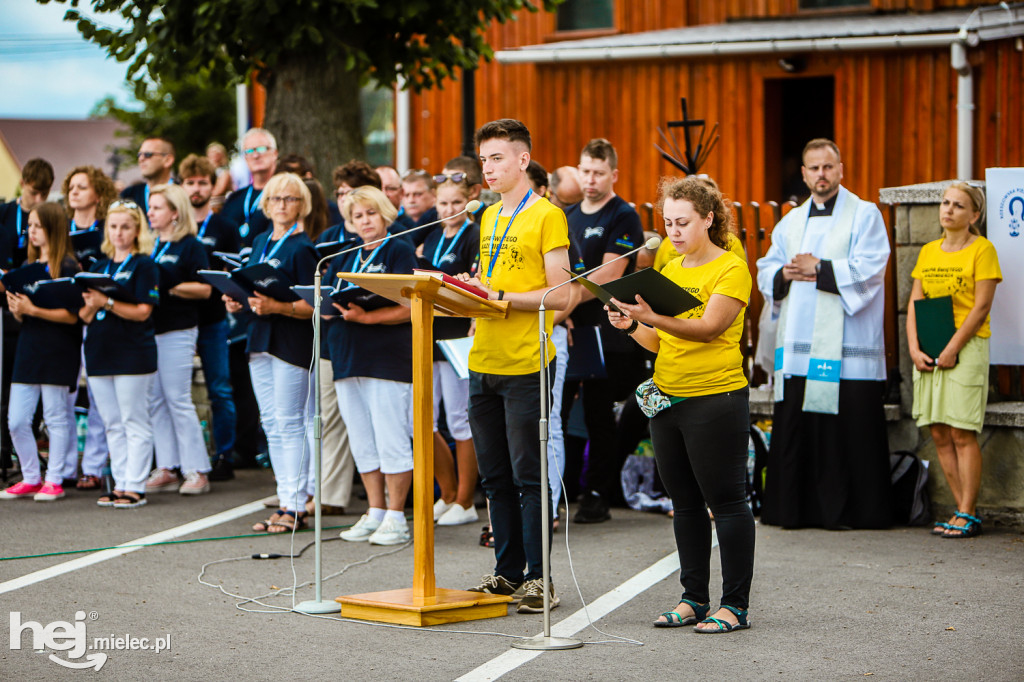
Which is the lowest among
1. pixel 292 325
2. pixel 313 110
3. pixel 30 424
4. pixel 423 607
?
pixel 423 607

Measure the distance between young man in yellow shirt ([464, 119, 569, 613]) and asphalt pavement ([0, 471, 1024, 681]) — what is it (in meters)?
0.50

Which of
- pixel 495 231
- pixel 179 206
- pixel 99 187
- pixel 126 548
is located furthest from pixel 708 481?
pixel 99 187

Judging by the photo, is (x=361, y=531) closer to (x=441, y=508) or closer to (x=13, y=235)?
(x=441, y=508)

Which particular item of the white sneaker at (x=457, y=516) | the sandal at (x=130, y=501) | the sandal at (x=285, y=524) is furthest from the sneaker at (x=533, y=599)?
the sandal at (x=130, y=501)

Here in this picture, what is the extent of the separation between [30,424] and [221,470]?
150 cm

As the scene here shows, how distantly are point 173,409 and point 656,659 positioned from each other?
5.09m

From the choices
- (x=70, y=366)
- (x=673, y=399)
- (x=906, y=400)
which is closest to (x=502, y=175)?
(x=673, y=399)

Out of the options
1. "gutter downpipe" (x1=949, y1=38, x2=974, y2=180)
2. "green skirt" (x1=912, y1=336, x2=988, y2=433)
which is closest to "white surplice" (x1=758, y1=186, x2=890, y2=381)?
"green skirt" (x1=912, y1=336, x2=988, y2=433)

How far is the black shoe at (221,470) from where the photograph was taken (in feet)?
32.6

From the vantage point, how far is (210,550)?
7379 mm

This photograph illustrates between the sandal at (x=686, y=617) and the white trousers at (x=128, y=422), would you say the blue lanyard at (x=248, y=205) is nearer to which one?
the white trousers at (x=128, y=422)

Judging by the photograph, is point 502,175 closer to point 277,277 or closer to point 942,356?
point 277,277

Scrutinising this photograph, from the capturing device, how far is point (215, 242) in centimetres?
983

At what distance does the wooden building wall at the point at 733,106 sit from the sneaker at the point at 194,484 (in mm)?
8967
